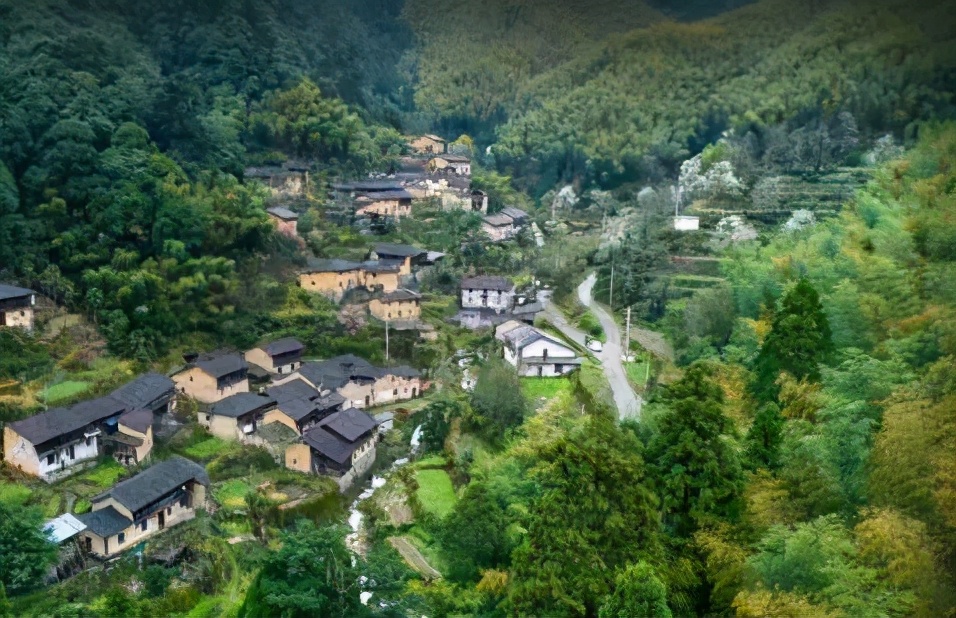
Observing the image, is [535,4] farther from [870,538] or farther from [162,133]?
[870,538]

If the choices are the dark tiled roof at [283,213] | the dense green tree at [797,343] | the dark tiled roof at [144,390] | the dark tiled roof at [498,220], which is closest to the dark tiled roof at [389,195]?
the dark tiled roof at [498,220]

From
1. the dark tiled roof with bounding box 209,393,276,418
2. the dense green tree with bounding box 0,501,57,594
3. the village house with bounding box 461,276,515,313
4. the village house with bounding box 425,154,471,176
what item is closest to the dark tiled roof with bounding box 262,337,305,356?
the dark tiled roof with bounding box 209,393,276,418

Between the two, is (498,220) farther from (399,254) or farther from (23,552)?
(23,552)

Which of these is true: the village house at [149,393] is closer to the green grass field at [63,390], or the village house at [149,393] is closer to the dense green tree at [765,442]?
the green grass field at [63,390]

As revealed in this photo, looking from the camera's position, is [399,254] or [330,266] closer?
[330,266]

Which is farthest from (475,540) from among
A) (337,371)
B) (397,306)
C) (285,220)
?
(285,220)

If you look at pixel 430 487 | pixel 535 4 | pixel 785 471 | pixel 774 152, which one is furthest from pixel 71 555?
pixel 535 4
